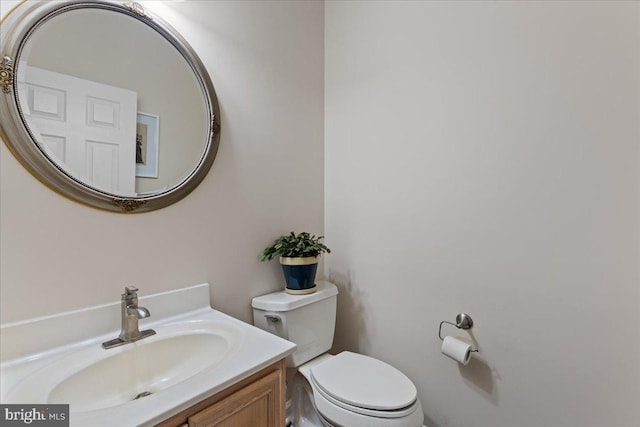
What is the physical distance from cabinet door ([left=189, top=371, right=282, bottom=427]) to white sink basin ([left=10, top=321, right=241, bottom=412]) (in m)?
0.11

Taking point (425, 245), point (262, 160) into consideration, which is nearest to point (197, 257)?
point (262, 160)

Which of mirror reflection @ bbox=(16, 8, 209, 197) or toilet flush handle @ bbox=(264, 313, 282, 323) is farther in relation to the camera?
toilet flush handle @ bbox=(264, 313, 282, 323)

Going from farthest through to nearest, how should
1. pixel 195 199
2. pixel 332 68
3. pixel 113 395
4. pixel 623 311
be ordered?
pixel 332 68
pixel 195 199
pixel 623 311
pixel 113 395

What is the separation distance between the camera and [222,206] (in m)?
1.29

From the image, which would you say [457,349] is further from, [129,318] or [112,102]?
[112,102]

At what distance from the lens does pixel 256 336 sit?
3.15 ft

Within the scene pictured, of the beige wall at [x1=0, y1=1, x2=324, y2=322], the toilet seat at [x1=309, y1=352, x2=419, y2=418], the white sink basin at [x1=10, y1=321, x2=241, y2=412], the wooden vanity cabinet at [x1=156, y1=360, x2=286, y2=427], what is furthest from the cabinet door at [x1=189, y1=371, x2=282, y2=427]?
the beige wall at [x1=0, y1=1, x2=324, y2=322]

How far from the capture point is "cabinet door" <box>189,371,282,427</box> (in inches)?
28.0

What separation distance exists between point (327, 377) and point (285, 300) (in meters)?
0.37

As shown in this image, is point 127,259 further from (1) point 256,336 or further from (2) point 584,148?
(2) point 584,148

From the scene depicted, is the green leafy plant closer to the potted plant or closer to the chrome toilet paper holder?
the potted plant

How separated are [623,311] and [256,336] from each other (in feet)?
3.95

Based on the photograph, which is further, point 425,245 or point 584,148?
point 425,245

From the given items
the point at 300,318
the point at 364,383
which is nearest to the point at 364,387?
the point at 364,383
